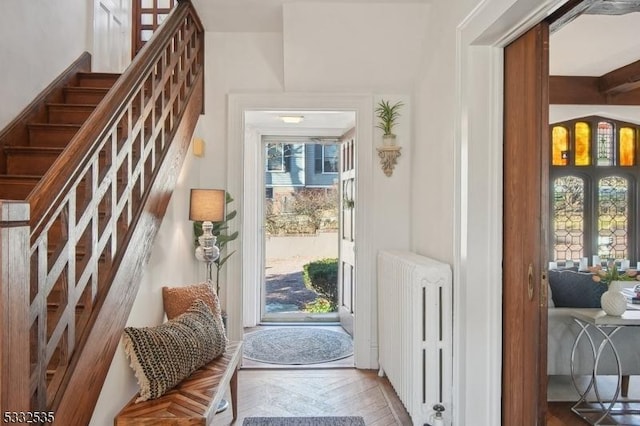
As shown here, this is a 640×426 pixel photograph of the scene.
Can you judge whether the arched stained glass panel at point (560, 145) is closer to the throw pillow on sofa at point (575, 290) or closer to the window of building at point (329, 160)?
the throw pillow on sofa at point (575, 290)

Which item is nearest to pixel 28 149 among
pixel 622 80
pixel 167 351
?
pixel 167 351

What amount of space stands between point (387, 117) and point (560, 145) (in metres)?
1.82

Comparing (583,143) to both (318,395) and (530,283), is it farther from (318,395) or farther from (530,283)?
(318,395)

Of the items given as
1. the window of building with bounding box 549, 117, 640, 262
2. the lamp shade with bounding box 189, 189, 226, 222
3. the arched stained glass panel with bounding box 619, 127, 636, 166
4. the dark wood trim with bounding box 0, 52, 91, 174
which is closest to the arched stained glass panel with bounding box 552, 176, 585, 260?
the window of building with bounding box 549, 117, 640, 262

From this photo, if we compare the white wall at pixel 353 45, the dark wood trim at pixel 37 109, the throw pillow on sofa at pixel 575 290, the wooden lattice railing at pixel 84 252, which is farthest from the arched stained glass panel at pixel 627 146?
the dark wood trim at pixel 37 109

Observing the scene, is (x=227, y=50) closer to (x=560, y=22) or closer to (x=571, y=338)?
(x=560, y=22)

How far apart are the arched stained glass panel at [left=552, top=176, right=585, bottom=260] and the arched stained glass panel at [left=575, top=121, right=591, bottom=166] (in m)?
0.18

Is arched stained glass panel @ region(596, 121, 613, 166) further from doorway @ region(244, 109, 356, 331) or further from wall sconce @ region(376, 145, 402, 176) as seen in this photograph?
doorway @ region(244, 109, 356, 331)

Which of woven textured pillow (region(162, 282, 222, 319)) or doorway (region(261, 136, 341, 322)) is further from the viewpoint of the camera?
doorway (region(261, 136, 341, 322))

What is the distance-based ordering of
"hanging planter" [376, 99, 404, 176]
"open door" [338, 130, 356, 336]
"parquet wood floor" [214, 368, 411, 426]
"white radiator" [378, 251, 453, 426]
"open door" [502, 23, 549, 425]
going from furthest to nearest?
"open door" [338, 130, 356, 336] → "hanging planter" [376, 99, 404, 176] → "parquet wood floor" [214, 368, 411, 426] → "white radiator" [378, 251, 453, 426] → "open door" [502, 23, 549, 425]

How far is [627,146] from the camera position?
13.6 ft

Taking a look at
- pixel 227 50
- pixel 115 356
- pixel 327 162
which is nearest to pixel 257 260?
pixel 327 162

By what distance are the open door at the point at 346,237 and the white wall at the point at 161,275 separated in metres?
1.65

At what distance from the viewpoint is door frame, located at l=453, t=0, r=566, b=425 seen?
7.59 ft
